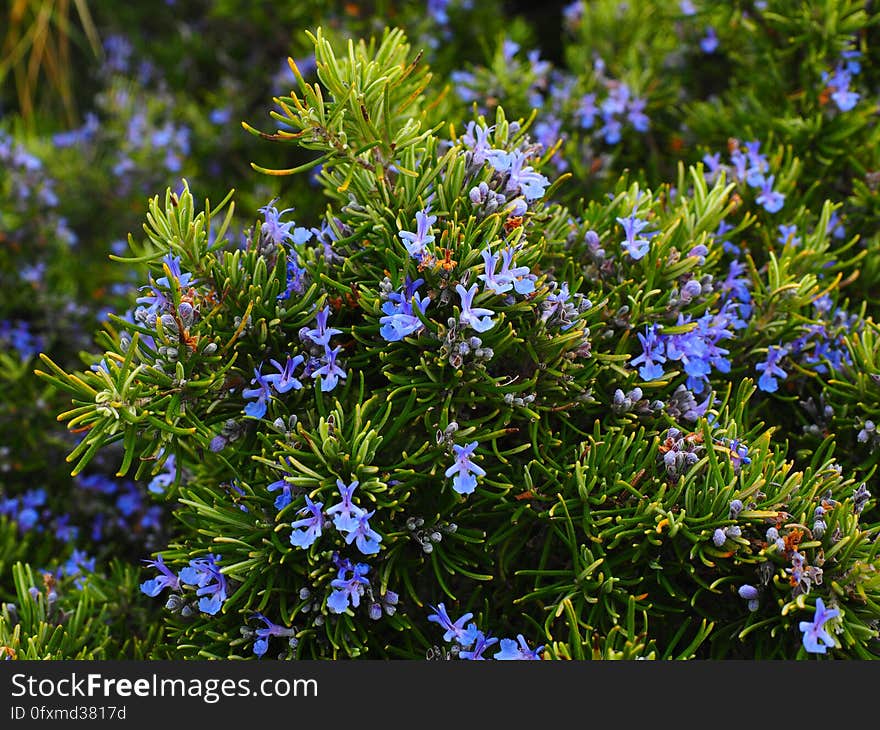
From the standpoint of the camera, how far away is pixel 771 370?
1.60 m

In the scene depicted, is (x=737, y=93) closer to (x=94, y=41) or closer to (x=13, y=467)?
(x=13, y=467)

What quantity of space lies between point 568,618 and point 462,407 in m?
0.39

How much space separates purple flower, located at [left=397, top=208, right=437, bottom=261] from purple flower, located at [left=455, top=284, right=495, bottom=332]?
3.3 inches

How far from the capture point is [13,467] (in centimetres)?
233

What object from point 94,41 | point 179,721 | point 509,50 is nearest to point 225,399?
point 179,721

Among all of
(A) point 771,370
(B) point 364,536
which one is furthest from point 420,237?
(A) point 771,370

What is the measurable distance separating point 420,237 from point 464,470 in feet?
1.24

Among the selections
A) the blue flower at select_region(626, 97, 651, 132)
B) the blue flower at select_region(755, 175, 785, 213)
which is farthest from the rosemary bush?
the blue flower at select_region(626, 97, 651, 132)

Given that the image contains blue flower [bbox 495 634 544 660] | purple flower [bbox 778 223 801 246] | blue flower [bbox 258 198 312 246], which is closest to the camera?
blue flower [bbox 495 634 544 660]

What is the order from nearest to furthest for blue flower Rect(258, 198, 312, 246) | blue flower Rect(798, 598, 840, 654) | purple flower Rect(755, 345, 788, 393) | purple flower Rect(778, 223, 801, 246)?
blue flower Rect(798, 598, 840, 654), blue flower Rect(258, 198, 312, 246), purple flower Rect(755, 345, 788, 393), purple flower Rect(778, 223, 801, 246)

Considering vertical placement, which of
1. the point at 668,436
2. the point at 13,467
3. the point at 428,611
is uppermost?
the point at 13,467

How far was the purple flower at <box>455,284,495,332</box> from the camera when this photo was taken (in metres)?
1.24

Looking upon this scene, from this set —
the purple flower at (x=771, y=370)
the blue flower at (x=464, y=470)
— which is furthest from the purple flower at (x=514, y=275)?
the purple flower at (x=771, y=370)

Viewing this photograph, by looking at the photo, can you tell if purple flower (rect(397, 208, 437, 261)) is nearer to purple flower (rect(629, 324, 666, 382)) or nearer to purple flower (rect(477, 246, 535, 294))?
purple flower (rect(477, 246, 535, 294))
